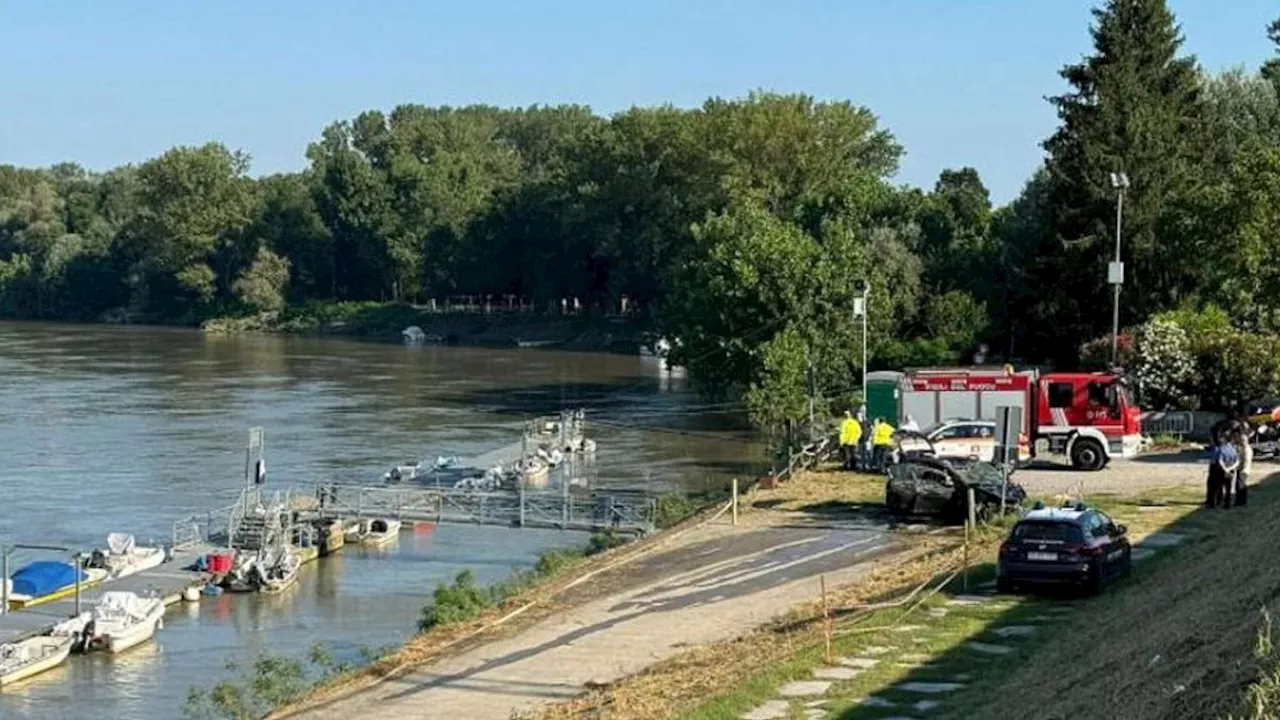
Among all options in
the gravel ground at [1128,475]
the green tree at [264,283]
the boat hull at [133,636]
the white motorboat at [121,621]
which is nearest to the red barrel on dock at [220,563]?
the white motorboat at [121,621]

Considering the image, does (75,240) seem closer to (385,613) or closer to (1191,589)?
(385,613)

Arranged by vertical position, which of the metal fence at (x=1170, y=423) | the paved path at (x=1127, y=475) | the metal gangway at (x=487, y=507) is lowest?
the metal gangway at (x=487, y=507)

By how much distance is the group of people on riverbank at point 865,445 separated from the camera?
44.3 m

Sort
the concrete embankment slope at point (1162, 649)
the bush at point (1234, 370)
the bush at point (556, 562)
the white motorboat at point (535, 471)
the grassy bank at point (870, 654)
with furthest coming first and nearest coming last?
1. the white motorboat at point (535, 471)
2. the bush at point (1234, 370)
3. the bush at point (556, 562)
4. the grassy bank at point (870, 654)
5. the concrete embankment slope at point (1162, 649)

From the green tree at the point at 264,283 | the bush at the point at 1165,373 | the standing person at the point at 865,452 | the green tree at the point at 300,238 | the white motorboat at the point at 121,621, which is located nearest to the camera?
the white motorboat at the point at 121,621

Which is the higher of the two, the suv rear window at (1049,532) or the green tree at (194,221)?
the green tree at (194,221)

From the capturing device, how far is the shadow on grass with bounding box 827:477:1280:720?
14.1m

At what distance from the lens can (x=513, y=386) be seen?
341 ft

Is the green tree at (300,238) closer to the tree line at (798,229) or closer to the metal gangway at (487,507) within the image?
the tree line at (798,229)

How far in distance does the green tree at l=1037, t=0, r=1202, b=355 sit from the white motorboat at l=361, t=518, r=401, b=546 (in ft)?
95.0

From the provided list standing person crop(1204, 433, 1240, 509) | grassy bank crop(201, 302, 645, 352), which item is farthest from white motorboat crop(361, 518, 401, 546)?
grassy bank crop(201, 302, 645, 352)

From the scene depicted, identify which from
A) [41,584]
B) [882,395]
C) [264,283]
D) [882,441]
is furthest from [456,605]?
[264,283]

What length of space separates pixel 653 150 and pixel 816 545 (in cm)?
10174

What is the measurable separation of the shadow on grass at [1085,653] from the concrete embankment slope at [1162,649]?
0.03 meters
